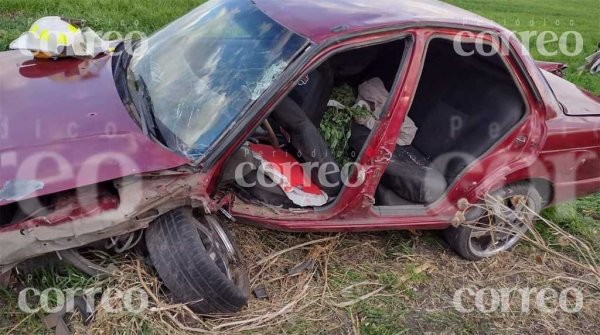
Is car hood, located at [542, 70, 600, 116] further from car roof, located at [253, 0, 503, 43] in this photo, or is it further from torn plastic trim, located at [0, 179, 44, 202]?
torn plastic trim, located at [0, 179, 44, 202]

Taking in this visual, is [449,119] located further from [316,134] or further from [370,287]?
[370,287]

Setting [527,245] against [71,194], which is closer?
[71,194]

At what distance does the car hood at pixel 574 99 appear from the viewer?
3732mm

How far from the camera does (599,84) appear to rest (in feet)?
25.3

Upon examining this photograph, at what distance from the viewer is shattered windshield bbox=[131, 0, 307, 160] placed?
2759mm

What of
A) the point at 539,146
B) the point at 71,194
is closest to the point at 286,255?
the point at 71,194

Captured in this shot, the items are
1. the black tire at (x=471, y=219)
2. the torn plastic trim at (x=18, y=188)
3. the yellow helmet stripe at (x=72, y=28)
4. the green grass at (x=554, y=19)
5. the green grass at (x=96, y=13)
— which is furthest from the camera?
the green grass at (x=554, y=19)

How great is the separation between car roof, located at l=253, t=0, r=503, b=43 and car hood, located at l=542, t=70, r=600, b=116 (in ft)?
2.84

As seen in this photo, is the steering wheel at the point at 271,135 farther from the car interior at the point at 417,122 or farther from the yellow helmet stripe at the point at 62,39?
the yellow helmet stripe at the point at 62,39

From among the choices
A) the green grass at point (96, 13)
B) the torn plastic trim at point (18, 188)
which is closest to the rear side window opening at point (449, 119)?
the torn plastic trim at point (18, 188)

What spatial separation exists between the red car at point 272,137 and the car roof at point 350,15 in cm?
1

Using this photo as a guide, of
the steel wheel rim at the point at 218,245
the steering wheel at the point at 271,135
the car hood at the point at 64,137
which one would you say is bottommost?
the steel wheel rim at the point at 218,245

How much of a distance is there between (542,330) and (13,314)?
→ 290 cm

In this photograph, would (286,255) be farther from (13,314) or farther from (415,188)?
(13,314)
